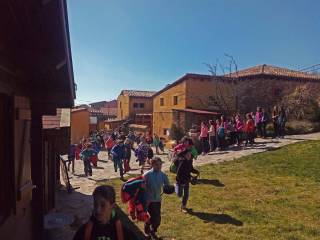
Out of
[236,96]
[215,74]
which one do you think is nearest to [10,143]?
[236,96]

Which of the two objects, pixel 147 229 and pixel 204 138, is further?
pixel 204 138

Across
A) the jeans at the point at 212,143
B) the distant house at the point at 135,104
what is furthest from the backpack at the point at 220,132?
the distant house at the point at 135,104

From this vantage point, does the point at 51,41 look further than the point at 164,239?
No

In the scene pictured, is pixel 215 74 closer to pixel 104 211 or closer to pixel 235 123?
pixel 235 123

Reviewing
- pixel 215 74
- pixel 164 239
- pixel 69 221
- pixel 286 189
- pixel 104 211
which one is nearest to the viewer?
pixel 104 211

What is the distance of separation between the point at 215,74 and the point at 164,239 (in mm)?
27764

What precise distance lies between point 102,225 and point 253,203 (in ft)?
24.7

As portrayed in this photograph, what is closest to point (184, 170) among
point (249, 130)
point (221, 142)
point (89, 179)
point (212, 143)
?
point (89, 179)

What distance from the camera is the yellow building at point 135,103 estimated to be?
52094 millimetres

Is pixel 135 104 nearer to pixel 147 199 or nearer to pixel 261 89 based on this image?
pixel 261 89

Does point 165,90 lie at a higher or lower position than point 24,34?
higher

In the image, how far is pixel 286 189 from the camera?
1110 centimetres

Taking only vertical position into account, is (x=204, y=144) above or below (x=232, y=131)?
below

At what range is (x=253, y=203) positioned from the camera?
995 cm
